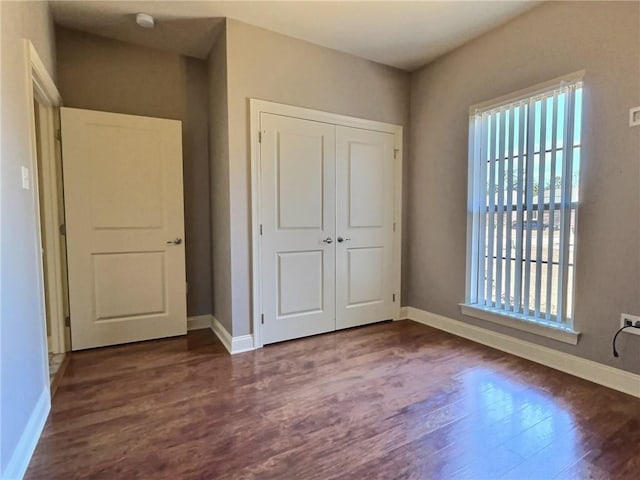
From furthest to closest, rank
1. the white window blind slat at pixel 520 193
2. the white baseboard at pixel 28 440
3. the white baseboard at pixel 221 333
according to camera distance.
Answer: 1. the white baseboard at pixel 221 333
2. the white window blind slat at pixel 520 193
3. the white baseboard at pixel 28 440

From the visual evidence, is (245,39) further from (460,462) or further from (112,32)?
(460,462)

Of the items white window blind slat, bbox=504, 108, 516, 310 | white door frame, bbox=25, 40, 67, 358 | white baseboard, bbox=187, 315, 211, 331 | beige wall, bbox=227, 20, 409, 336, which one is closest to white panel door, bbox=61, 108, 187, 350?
white door frame, bbox=25, 40, 67, 358

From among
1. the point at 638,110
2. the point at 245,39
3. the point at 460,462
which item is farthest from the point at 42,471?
the point at 638,110

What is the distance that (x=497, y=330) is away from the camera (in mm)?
2830

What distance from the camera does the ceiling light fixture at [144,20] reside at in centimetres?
255

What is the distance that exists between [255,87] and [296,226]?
1.18m

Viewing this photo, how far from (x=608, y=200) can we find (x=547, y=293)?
737 millimetres

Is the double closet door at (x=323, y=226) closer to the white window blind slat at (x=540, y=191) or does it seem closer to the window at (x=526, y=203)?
the window at (x=526, y=203)

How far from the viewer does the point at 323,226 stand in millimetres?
3115

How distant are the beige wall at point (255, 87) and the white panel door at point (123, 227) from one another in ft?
2.25

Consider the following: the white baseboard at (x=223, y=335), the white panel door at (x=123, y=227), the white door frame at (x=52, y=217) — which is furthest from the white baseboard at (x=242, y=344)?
the white door frame at (x=52, y=217)

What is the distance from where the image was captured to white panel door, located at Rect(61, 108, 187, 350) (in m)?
2.74

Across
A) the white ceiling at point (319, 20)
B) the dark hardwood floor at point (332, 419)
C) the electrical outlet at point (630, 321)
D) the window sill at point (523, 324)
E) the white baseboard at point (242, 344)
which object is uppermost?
the white ceiling at point (319, 20)

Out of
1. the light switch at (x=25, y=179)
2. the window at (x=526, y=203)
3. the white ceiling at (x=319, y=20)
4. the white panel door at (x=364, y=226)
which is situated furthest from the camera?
the white panel door at (x=364, y=226)
